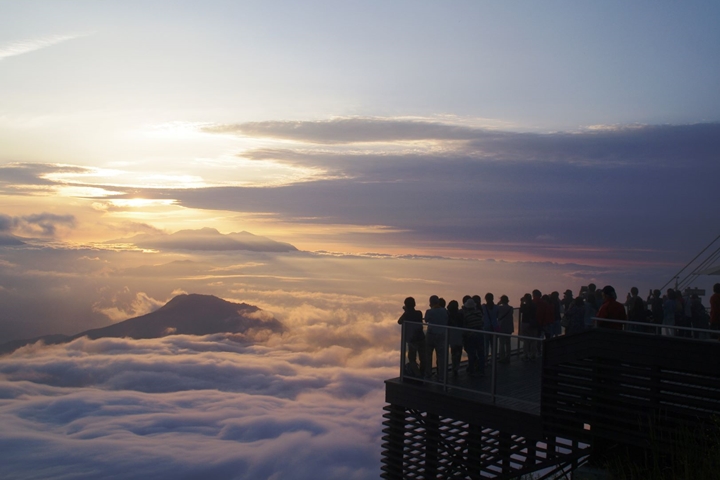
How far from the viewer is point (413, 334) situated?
40.2ft

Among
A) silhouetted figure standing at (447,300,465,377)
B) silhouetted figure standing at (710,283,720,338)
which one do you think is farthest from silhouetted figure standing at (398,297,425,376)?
silhouetted figure standing at (710,283,720,338)

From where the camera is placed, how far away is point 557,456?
10.5 meters

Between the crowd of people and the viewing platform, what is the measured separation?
1.21 ft

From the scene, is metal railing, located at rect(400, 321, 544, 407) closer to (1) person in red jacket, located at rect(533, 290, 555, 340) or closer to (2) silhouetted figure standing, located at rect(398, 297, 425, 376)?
(2) silhouetted figure standing, located at rect(398, 297, 425, 376)

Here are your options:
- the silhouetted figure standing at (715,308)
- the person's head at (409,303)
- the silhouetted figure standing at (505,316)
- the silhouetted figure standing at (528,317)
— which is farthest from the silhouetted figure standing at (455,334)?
the silhouetted figure standing at (715,308)

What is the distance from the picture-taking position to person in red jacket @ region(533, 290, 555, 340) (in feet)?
46.4

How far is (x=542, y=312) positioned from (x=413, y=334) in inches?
158

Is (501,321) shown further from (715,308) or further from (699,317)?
(699,317)

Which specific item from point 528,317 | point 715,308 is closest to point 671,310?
point 715,308

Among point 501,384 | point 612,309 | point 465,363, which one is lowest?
point 501,384

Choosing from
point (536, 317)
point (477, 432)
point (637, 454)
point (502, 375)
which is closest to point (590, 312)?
point (536, 317)

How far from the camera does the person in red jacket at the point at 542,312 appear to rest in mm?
14154

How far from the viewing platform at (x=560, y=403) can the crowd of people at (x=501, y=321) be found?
0.37 metres

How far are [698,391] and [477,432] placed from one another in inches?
198
